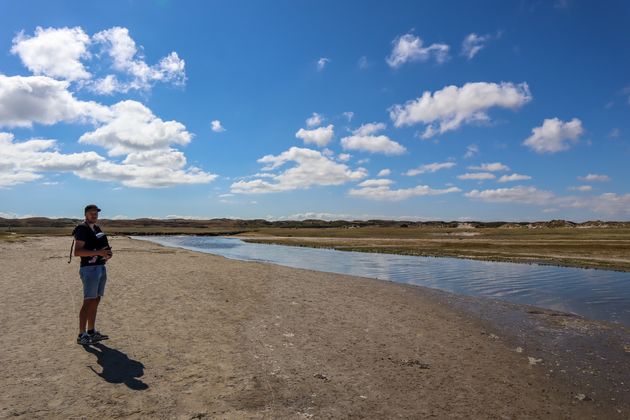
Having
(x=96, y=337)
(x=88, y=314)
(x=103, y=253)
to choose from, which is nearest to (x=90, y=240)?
(x=103, y=253)

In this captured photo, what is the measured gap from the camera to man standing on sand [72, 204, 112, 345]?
992 centimetres

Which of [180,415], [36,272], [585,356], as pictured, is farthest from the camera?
[36,272]

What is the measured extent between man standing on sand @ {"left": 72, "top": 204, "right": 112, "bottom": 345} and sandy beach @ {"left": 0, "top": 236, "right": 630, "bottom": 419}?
19.8 inches

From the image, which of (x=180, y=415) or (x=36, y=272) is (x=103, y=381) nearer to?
(x=180, y=415)

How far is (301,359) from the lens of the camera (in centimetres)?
968

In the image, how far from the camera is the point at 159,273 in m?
24.8

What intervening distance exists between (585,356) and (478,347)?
8.43 ft

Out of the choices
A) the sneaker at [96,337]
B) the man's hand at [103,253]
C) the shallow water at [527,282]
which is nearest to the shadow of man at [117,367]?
the sneaker at [96,337]

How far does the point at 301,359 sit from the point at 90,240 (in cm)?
565

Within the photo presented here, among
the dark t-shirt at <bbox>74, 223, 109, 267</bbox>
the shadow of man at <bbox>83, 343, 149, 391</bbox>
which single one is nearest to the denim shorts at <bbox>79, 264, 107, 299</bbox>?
the dark t-shirt at <bbox>74, 223, 109, 267</bbox>

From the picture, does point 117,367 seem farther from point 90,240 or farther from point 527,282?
point 527,282

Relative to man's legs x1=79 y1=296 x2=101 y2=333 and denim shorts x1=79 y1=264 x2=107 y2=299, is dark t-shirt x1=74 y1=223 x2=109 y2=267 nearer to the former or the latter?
denim shorts x1=79 y1=264 x2=107 y2=299

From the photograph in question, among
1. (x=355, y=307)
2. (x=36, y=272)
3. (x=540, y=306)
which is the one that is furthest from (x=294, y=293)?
(x=36, y=272)

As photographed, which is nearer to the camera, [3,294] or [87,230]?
[87,230]
